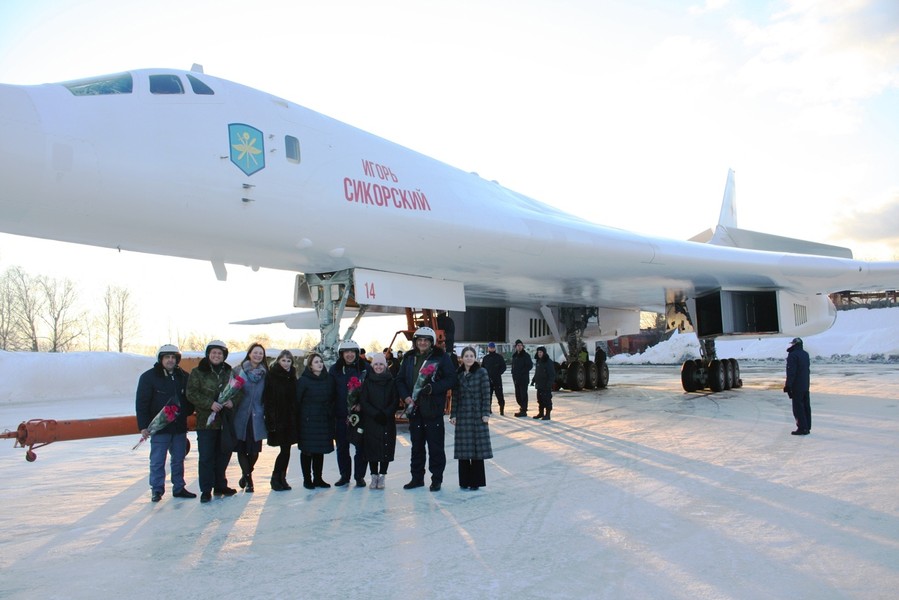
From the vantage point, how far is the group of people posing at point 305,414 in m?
4.96

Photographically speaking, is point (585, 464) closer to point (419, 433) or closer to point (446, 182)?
point (419, 433)

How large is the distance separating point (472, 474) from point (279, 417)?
5.41 ft

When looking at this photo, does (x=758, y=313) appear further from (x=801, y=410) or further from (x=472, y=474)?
(x=472, y=474)

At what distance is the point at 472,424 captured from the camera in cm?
502

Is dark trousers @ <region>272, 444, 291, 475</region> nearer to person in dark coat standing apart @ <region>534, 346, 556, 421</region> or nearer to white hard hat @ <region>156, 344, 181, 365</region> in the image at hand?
white hard hat @ <region>156, 344, 181, 365</region>

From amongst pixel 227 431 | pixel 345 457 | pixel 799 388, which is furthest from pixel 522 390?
pixel 227 431

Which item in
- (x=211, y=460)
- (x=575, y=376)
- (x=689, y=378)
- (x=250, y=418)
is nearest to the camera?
(x=211, y=460)

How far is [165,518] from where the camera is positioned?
437 cm

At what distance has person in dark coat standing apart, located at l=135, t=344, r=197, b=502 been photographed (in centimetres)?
491

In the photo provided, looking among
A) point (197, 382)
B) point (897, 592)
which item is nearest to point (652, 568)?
point (897, 592)

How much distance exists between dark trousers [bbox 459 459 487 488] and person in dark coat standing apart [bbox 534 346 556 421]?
501 cm

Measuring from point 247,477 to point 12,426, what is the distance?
7997mm

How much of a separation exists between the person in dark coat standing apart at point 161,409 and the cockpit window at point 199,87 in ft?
8.56

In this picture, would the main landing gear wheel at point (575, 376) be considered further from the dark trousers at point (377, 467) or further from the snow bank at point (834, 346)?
the snow bank at point (834, 346)
